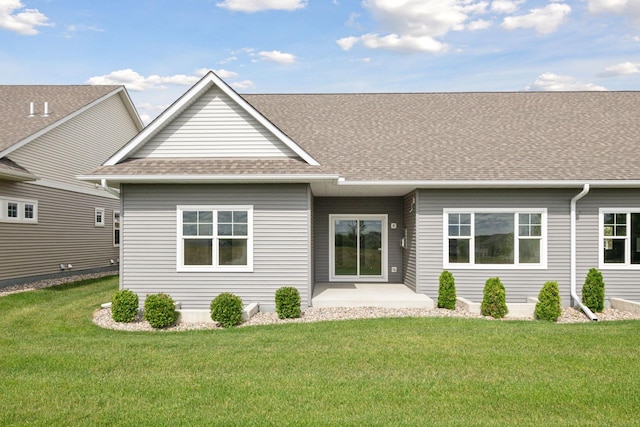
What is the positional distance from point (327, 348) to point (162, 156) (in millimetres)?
6762

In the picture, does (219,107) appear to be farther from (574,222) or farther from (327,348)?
(574,222)

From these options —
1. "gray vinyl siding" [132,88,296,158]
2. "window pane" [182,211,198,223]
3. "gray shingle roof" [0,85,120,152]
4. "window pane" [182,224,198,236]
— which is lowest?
"window pane" [182,224,198,236]

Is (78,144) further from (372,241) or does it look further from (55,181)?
(372,241)

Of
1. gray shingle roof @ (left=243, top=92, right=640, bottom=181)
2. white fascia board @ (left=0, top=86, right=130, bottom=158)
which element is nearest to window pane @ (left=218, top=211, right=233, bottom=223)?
gray shingle roof @ (left=243, top=92, right=640, bottom=181)

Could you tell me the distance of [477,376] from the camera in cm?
673

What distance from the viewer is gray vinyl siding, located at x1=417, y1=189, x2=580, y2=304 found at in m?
12.9

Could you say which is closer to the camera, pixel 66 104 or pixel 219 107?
pixel 219 107

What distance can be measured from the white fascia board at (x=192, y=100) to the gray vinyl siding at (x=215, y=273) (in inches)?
29.6

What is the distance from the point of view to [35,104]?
19609 millimetres

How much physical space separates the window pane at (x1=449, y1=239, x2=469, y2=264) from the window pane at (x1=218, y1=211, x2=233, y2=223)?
5.49m

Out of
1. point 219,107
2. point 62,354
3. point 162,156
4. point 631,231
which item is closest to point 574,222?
point 631,231

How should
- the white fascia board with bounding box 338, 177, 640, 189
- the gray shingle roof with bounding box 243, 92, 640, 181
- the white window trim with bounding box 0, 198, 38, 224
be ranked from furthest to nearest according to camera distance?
the white window trim with bounding box 0, 198, 38, 224 → the gray shingle roof with bounding box 243, 92, 640, 181 → the white fascia board with bounding box 338, 177, 640, 189

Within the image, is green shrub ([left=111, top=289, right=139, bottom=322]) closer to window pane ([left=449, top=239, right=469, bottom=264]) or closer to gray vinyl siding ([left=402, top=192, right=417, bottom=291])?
gray vinyl siding ([left=402, top=192, right=417, bottom=291])

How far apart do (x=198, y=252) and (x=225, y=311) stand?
218 cm
